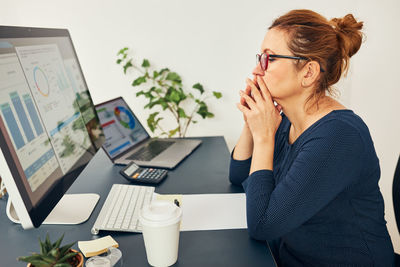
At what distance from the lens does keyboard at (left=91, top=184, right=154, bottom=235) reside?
33.5 inches

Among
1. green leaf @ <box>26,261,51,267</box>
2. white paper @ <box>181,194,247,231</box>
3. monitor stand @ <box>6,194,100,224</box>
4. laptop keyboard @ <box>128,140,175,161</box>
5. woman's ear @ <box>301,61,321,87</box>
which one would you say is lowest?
white paper @ <box>181,194,247,231</box>

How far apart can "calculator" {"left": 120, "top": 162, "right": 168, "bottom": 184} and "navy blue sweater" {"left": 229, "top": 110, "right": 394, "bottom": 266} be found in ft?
1.29

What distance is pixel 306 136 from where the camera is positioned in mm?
949

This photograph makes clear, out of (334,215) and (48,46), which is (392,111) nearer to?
(334,215)

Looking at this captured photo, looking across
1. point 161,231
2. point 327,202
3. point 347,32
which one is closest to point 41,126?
point 161,231

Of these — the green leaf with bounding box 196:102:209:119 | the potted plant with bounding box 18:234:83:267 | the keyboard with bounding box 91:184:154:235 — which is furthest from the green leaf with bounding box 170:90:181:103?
the potted plant with bounding box 18:234:83:267

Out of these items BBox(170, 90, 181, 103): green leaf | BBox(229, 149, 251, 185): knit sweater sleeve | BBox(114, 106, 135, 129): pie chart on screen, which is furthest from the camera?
BBox(170, 90, 181, 103): green leaf

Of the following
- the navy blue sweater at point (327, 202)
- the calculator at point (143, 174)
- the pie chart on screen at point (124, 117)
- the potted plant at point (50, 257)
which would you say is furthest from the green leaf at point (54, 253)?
the pie chart on screen at point (124, 117)

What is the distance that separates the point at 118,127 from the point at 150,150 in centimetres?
18

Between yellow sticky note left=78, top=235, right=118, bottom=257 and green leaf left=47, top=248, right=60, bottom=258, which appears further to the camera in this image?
yellow sticky note left=78, top=235, right=118, bottom=257

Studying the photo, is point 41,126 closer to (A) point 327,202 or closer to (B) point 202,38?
(A) point 327,202

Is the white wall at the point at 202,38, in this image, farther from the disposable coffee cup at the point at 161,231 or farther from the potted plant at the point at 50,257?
the potted plant at the point at 50,257

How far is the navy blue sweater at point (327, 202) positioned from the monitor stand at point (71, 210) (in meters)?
0.47

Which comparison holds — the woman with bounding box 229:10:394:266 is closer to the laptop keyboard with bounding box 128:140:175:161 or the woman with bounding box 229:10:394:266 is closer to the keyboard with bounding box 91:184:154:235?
the keyboard with bounding box 91:184:154:235
